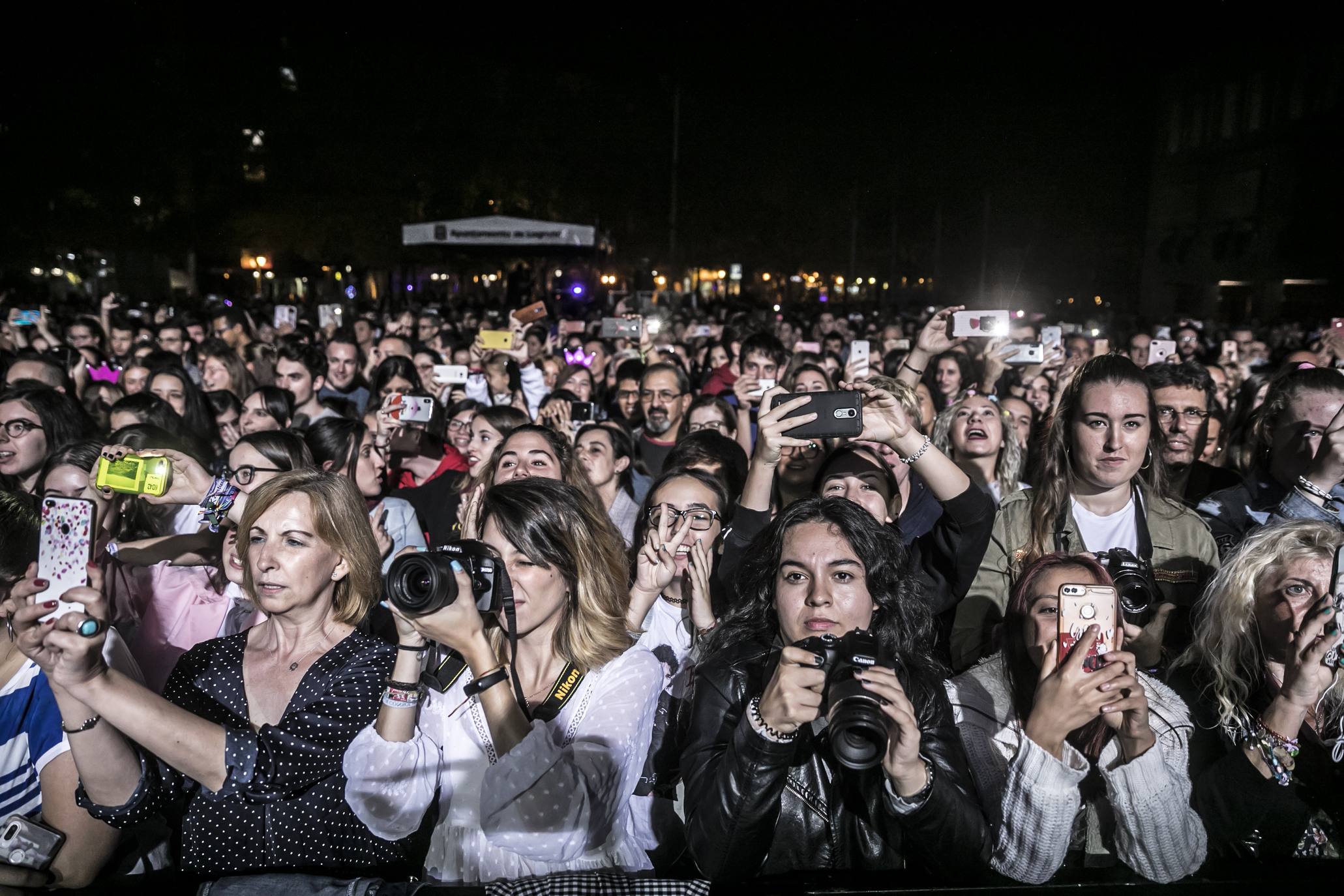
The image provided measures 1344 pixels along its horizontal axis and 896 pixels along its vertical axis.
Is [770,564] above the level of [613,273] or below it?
below

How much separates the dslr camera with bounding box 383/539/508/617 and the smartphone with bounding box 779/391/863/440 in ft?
4.51

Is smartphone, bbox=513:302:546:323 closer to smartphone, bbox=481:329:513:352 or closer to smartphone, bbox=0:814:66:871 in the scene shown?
smartphone, bbox=481:329:513:352

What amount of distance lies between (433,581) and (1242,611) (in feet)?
7.09

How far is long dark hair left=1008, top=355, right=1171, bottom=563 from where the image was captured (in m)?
3.45

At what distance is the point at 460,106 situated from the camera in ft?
86.2

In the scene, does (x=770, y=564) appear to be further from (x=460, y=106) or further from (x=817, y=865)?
(x=460, y=106)

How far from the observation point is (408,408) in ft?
17.4

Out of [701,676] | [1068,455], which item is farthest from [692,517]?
[1068,455]

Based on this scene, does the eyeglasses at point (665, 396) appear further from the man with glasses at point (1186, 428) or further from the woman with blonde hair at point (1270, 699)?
the woman with blonde hair at point (1270, 699)

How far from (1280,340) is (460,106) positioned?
20.8m

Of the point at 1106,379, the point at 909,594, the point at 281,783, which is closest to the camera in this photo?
the point at 281,783

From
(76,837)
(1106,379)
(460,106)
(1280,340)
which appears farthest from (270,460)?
(460,106)

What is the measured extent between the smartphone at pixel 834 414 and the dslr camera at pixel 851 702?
1.14m

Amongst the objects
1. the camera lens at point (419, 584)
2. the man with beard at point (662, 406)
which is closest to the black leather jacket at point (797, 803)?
the camera lens at point (419, 584)
